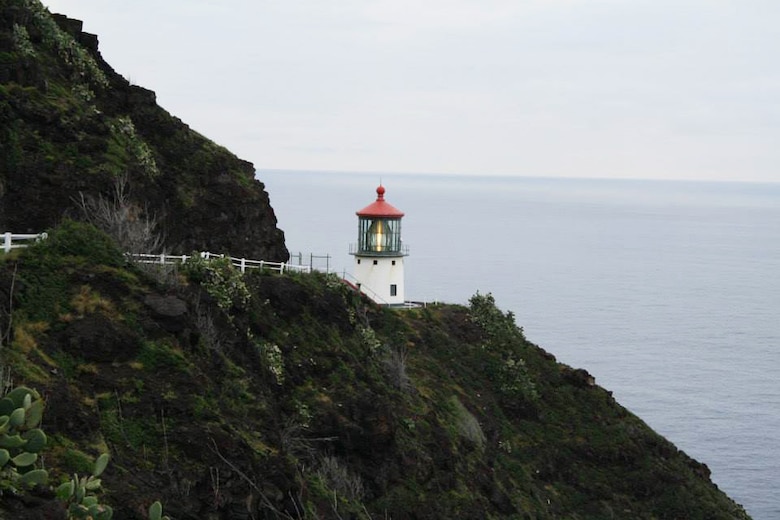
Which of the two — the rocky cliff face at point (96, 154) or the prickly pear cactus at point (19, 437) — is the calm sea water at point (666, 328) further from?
the prickly pear cactus at point (19, 437)

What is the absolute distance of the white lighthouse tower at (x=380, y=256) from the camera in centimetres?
5744

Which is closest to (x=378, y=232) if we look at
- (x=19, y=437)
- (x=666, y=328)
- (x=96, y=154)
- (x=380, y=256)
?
(x=380, y=256)

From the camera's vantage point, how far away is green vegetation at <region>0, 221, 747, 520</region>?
22562 millimetres

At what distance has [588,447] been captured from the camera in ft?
152

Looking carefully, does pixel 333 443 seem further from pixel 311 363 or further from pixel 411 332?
pixel 411 332

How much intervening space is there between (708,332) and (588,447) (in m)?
73.9

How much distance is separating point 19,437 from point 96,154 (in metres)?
25.7

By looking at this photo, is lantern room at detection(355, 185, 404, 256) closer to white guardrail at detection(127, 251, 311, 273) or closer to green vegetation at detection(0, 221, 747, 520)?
green vegetation at detection(0, 221, 747, 520)

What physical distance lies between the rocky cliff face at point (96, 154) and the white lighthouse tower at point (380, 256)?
1129 centimetres

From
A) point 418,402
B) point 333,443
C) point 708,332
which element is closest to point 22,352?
point 333,443

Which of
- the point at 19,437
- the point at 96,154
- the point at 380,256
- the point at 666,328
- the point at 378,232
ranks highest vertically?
the point at 96,154

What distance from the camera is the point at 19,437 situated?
13859 mm

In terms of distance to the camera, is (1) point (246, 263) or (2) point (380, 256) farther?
(2) point (380, 256)

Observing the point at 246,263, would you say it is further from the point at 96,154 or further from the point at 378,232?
A: the point at 378,232
